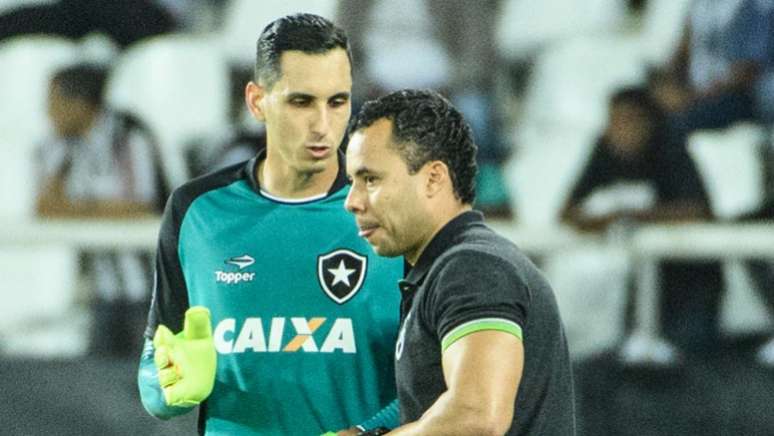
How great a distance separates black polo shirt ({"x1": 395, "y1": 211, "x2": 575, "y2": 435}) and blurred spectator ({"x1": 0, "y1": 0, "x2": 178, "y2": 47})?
426 centimetres

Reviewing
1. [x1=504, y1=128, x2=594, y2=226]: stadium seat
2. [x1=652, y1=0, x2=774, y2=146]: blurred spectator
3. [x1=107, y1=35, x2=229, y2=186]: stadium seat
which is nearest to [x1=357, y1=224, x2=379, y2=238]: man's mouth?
[x1=504, y1=128, x2=594, y2=226]: stadium seat

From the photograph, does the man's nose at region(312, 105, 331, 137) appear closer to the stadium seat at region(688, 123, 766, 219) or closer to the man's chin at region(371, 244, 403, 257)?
the man's chin at region(371, 244, 403, 257)

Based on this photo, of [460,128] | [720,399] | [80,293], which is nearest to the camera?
[460,128]

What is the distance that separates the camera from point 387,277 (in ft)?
10.3

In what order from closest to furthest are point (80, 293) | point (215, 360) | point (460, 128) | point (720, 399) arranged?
point (460, 128)
point (215, 360)
point (720, 399)
point (80, 293)

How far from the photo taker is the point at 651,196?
5.85 metres

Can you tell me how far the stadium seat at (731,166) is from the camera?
585cm

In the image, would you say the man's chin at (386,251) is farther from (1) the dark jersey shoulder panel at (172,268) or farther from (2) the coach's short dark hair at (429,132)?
(1) the dark jersey shoulder panel at (172,268)

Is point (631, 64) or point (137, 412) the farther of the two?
point (631, 64)

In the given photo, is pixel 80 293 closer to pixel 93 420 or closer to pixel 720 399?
pixel 93 420

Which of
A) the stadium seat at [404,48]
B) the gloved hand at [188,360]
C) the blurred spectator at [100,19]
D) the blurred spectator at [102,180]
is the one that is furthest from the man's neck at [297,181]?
the blurred spectator at [100,19]

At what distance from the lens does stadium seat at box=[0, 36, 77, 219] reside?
642 cm

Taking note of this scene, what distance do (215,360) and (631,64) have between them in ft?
11.7

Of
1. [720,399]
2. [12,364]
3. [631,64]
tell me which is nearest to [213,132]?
[12,364]
